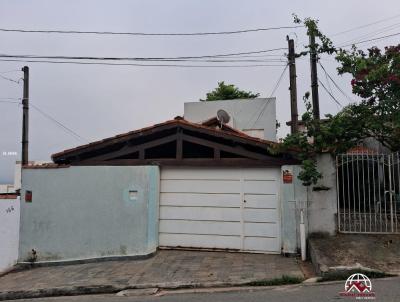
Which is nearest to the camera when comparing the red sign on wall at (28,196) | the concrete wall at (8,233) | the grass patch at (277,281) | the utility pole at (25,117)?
the grass patch at (277,281)

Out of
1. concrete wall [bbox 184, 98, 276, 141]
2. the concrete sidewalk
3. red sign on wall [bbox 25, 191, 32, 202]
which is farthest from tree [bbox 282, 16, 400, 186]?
concrete wall [bbox 184, 98, 276, 141]

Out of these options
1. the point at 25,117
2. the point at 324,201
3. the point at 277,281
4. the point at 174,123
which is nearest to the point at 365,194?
the point at 324,201

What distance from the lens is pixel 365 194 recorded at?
31.0 ft

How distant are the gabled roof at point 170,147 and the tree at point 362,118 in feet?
2.63

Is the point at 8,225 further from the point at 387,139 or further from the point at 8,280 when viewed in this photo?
the point at 387,139

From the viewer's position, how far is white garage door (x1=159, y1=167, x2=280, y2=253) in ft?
32.2

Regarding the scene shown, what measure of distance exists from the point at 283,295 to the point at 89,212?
5.89 m

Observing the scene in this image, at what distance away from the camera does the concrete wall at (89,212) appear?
396 inches

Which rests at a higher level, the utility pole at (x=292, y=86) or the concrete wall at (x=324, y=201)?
the utility pole at (x=292, y=86)

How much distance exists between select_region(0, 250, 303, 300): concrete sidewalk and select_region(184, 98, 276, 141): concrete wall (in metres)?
11.1

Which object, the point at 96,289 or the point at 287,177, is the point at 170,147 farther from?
the point at 96,289

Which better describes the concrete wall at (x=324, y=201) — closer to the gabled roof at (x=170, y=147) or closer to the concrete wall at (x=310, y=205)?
the concrete wall at (x=310, y=205)

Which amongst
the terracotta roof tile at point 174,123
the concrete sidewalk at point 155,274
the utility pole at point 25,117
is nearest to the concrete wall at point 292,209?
the concrete sidewalk at point 155,274

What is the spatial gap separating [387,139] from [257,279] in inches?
206
